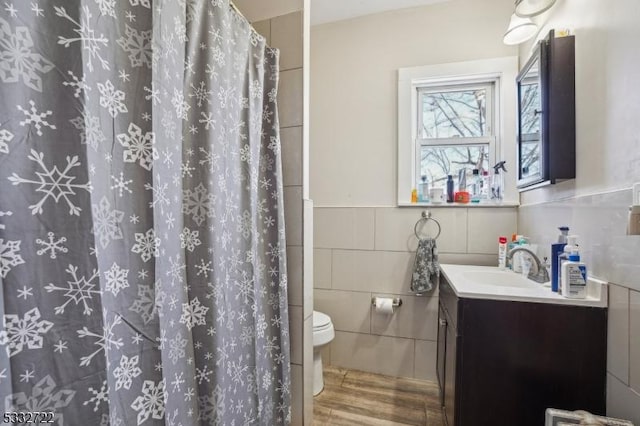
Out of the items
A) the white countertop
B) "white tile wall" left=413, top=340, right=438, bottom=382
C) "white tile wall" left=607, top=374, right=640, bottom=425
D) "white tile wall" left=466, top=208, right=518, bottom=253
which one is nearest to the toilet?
"white tile wall" left=413, top=340, right=438, bottom=382

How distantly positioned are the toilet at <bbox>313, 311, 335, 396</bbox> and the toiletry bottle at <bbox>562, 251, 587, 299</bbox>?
1.27 metres

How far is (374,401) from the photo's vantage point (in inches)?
72.8

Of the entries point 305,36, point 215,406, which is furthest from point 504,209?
point 215,406

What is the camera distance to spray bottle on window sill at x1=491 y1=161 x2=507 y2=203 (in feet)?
6.38

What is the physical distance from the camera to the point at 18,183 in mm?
535

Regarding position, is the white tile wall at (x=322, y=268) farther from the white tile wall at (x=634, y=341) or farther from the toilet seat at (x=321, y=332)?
the white tile wall at (x=634, y=341)

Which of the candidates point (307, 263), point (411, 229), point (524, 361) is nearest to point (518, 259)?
point (411, 229)

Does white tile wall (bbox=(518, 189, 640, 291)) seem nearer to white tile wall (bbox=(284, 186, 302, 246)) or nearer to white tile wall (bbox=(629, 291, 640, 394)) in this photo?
white tile wall (bbox=(629, 291, 640, 394))

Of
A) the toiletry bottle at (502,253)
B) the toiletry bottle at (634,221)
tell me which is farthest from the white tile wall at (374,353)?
the toiletry bottle at (634,221)

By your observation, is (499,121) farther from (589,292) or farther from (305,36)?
(305,36)

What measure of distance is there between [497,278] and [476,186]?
71 centimetres

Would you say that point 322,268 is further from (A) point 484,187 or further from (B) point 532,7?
(B) point 532,7

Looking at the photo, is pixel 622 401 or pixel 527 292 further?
pixel 527 292

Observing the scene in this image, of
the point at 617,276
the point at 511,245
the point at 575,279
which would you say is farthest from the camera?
the point at 511,245
